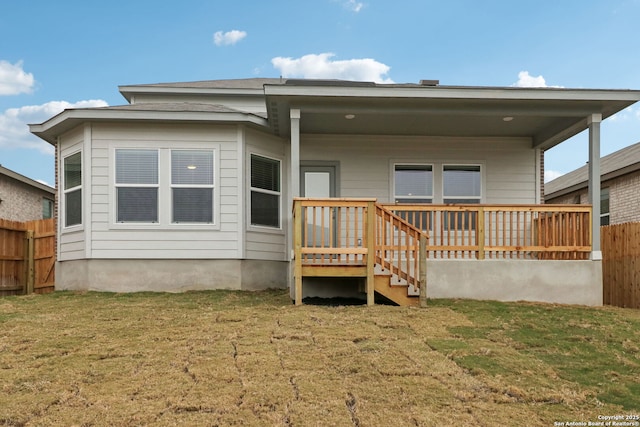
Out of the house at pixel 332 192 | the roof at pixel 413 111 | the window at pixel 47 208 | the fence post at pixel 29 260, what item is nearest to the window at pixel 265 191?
the house at pixel 332 192

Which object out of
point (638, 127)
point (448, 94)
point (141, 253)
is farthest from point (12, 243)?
point (638, 127)

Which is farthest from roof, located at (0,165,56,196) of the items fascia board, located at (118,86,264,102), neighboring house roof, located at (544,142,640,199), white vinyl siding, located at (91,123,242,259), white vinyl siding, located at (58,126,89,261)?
neighboring house roof, located at (544,142,640,199)

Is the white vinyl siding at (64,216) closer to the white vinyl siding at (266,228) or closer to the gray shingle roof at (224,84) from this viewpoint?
the white vinyl siding at (266,228)

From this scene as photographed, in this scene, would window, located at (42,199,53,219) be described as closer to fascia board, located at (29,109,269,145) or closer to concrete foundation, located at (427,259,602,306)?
fascia board, located at (29,109,269,145)

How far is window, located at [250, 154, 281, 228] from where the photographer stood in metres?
9.64

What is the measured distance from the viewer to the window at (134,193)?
916cm

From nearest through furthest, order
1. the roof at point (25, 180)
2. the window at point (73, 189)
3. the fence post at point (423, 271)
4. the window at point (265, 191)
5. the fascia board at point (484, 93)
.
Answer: the fence post at point (423, 271) < the fascia board at point (484, 93) < the window at point (73, 189) < the window at point (265, 191) < the roof at point (25, 180)

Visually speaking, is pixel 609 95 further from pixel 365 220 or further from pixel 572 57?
pixel 572 57

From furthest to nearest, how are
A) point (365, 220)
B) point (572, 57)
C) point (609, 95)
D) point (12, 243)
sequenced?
point (572, 57) < point (12, 243) < point (609, 95) < point (365, 220)

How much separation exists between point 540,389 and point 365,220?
3.78 m

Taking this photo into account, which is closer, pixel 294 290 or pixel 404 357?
pixel 404 357

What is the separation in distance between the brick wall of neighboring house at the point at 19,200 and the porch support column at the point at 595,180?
15818 mm

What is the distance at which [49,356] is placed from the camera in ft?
14.8

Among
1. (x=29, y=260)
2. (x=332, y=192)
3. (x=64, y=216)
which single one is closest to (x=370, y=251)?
(x=332, y=192)
